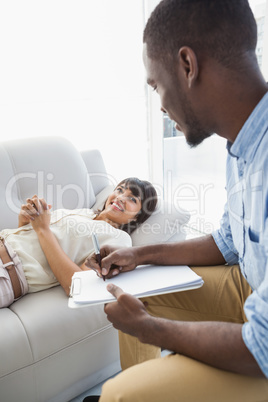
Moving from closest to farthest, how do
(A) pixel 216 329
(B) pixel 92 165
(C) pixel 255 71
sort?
(A) pixel 216 329, (C) pixel 255 71, (B) pixel 92 165

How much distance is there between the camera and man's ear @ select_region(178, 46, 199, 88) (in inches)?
30.6

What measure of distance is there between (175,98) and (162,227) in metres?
0.88

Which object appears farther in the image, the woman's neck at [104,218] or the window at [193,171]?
the window at [193,171]

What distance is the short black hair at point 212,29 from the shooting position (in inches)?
30.1

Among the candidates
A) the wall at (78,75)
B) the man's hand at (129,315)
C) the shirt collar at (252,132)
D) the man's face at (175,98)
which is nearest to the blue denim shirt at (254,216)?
the shirt collar at (252,132)

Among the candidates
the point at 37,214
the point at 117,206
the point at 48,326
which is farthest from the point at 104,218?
the point at 48,326

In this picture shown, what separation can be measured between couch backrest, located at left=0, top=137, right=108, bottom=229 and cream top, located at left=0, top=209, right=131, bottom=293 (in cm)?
16

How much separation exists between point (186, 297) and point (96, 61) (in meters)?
2.61

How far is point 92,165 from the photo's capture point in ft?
6.54

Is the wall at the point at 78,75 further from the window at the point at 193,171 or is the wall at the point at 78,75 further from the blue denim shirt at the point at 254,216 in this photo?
the blue denim shirt at the point at 254,216

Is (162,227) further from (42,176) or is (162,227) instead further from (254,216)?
(254,216)

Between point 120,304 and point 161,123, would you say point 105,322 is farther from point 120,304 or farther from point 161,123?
point 161,123

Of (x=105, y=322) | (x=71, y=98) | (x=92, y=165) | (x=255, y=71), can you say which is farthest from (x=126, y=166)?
(x=255, y=71)

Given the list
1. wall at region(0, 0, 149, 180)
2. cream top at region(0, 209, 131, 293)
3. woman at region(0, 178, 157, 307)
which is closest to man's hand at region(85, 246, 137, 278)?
woman at region(0, 178, 157, 307)
